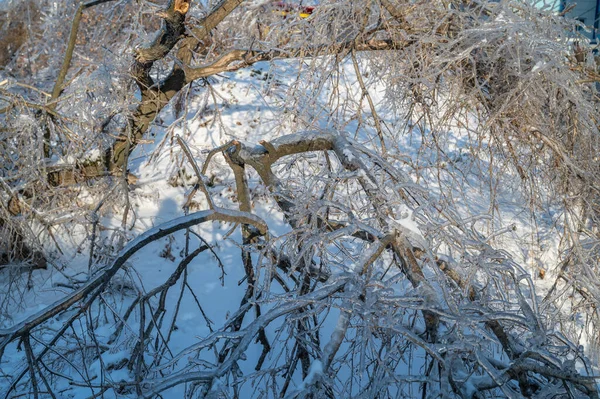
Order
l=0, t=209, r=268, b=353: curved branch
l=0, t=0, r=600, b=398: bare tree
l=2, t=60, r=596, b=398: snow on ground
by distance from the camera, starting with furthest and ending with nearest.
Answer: l=2, t=60, r=596, b=398: snow on ground → l=0, t=209, r=268, b=353: curved branch → l=0, t=0, r=600, b=398: bare tree

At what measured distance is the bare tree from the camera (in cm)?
203

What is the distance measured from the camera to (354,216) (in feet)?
8.11

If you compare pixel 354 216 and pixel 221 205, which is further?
pixel 221 205

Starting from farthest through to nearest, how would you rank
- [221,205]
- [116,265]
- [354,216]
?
[221,205]
[116,265]
[354,216]

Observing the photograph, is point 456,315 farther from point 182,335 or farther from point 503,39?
point 182,335

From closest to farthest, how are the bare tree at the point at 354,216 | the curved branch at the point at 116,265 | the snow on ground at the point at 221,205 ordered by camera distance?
the bare tree at the point at 354,216, the curved branch at the point at 116,265, the snow on ground at the point at 221,205

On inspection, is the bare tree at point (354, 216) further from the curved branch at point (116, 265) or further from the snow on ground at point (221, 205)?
the snow on ground at point (221, 205)

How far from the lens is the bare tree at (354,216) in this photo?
6.65ft

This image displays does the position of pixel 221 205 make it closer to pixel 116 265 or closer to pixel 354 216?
pixel 116 265

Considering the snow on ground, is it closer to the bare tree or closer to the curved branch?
the bare tree

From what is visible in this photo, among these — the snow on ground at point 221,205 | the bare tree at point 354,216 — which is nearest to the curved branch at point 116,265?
the bare tree at point 354,216

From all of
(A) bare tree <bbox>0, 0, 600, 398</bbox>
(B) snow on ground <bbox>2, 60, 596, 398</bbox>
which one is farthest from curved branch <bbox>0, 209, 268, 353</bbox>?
(B) snow on ground <bbox>2, 60, 596, 398</bbox>

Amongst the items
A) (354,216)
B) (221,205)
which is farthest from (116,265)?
(221,205)

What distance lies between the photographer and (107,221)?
6.30 m
